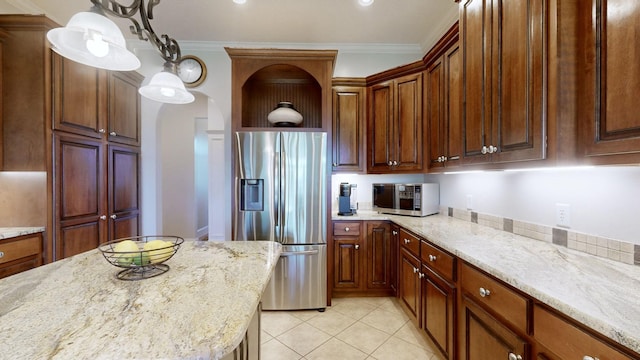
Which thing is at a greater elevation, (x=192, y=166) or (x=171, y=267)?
(x=192, y=166)

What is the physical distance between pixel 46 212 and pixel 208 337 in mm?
2298

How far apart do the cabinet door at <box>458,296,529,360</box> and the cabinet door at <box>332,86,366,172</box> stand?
1.78 m

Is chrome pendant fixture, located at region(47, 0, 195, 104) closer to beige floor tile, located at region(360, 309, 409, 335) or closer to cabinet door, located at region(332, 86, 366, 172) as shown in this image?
cabinet door, located at region(332, 86, 366, 172)

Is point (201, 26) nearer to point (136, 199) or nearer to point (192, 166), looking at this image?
point (136, 199)

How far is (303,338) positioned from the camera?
203 cm

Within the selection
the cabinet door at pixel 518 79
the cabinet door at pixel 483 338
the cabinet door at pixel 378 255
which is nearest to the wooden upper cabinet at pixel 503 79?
the cabinet door at pixel 518 79

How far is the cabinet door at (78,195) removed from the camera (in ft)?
6.57

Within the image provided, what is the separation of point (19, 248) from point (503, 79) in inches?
131

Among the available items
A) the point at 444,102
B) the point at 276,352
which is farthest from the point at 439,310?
the point at 444,102

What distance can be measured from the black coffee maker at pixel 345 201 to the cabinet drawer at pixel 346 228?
205mm

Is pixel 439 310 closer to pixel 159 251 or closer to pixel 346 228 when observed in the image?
pixel 346 228

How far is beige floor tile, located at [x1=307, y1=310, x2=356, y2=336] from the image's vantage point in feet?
7.04

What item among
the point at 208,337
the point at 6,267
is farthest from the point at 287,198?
the point at 6,267

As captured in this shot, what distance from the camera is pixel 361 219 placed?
2564 millimetres
